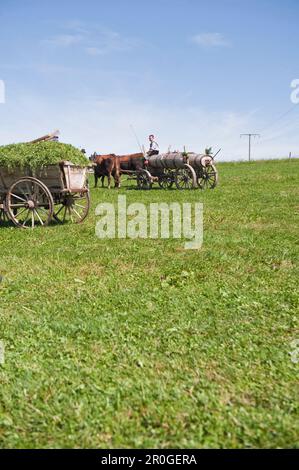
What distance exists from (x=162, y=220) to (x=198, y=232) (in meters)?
1.83

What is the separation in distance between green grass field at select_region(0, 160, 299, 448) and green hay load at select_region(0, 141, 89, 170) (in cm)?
260

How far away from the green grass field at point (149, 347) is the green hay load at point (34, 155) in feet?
8.52

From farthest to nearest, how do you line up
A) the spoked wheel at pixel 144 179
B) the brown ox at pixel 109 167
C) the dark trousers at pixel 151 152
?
1. the brown ox at pixel 109 167
2. the dark trousers at pixel 151 152
3. the spoked wheel at pixel 144 179

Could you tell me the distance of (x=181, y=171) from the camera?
19531 millimetres

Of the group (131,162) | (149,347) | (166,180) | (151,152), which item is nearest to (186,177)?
(166,180)

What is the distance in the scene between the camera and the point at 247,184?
65.1ft

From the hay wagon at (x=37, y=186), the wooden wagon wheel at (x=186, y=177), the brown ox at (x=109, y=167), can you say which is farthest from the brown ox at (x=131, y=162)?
the hay wagon at (x=37, y=186)

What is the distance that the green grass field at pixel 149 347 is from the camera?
8.95 ft

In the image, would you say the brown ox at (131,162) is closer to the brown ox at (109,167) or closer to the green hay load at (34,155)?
the brown ox at (109,167)

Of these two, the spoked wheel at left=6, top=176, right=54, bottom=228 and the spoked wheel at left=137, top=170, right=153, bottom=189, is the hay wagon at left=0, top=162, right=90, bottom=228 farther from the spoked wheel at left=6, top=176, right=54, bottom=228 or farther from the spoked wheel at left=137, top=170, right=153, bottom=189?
the spoked wheel at left=137, top=170, right=153, bottom=189

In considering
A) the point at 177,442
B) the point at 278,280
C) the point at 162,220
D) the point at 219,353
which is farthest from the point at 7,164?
the point at 177,442

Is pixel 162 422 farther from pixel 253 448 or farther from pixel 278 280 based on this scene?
pixel 278 280

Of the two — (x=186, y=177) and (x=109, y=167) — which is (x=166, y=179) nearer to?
(x=186, y=177)

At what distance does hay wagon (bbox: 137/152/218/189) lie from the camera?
63.5 ft
